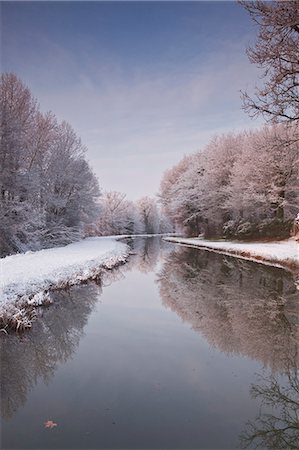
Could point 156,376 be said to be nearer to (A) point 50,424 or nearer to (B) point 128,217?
(A) point 50,424

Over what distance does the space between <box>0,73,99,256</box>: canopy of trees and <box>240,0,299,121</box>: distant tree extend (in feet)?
53.7

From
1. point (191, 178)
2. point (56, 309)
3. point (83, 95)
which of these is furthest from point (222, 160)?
point (56, 309)

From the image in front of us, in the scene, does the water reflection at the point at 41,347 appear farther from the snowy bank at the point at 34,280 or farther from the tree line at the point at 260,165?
the tree line at the point at 260,165

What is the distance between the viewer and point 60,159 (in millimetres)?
35688

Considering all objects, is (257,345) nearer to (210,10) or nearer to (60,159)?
(210,10)

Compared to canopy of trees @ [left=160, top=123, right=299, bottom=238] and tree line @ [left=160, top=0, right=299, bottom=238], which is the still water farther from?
canopy of trees @ [left=160, top=123, right=299, bottom=238]

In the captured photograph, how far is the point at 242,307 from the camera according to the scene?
10.5 m

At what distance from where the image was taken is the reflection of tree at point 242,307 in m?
7.33

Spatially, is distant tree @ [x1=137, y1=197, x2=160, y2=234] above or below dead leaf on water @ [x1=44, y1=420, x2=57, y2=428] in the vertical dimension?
above

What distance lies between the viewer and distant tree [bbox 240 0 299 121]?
10.3m

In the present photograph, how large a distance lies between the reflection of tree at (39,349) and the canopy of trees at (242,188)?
17.5 meters

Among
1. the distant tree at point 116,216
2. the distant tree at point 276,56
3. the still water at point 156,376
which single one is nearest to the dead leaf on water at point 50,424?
the still water at point 156,376

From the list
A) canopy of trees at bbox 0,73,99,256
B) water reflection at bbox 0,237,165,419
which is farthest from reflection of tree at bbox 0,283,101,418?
canopy of trees at bbox 0,73,99,256

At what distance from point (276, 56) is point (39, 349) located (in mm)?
11021
